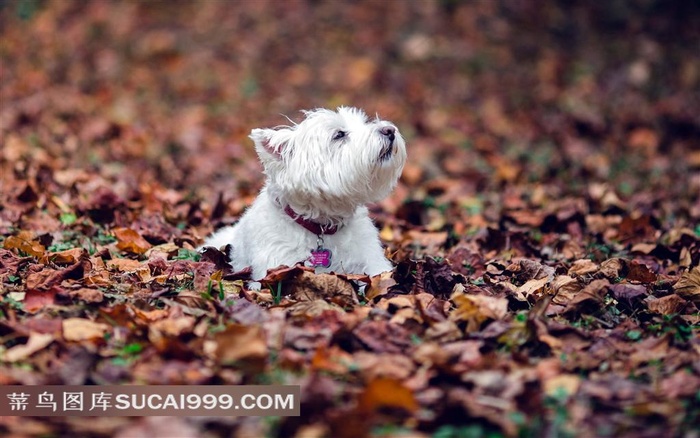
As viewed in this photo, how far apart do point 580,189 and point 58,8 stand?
380 inches

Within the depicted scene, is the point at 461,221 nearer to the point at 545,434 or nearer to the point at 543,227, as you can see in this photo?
the point at 543,227

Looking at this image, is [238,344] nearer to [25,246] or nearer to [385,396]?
[385,396]

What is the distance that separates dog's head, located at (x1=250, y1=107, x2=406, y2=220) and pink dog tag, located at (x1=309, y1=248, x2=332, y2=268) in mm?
204

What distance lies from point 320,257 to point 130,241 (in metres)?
1.34

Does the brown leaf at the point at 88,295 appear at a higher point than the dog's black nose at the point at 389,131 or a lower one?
lower

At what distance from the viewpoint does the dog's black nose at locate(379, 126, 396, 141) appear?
15.3 ft

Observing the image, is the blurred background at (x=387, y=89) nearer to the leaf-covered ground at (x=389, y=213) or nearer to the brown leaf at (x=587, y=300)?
the leaf-covered ground at (x=389, y=213)

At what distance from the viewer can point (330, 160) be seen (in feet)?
15.3

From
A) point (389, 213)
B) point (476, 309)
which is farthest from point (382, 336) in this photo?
point (389, 213)

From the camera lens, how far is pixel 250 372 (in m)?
3.27

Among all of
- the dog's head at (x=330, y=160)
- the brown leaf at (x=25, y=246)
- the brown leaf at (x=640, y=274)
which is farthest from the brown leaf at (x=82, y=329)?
the brown leaf at (x=640, y=274)

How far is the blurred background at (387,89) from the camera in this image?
839 cm

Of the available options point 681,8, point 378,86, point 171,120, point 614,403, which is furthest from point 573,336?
point 681,8

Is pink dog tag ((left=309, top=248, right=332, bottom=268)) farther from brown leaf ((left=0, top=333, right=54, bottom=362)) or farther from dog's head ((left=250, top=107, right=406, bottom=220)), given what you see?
brown leaf ((left=0, top=333, right=54, bottom=362))
